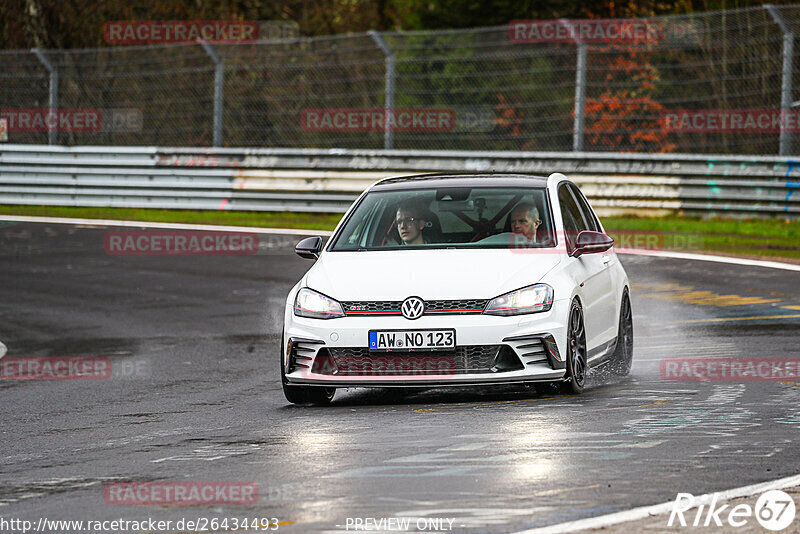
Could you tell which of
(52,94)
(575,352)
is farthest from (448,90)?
(575,352)

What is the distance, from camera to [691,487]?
6.20m

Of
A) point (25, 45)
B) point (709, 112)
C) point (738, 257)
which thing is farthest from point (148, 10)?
point (738, 257)

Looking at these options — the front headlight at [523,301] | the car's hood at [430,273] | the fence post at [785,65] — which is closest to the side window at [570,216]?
the car's hood at [430,273]

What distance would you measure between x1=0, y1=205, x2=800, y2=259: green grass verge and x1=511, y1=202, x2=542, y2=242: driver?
379 inches

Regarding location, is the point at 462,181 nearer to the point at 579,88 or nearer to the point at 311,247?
the point at 311,247

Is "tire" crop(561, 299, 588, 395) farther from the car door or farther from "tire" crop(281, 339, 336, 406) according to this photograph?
"tire" crop(281, 339, 336, 406)

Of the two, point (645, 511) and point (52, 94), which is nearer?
point (645, 511)

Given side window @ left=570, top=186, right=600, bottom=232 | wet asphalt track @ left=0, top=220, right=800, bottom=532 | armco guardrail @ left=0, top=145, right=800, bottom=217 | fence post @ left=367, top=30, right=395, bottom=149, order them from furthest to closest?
1. fence post @ left=367, top=30, right=395, bottom=149
2. armco guardrail @ left=0, top=145, right=800, bottom=217
3. side window @ left=570, top=186, right=600, bottom=232
4. wet asphalt track @ left=0, top=220, right=800, bottom=532

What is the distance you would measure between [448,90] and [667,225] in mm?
4613

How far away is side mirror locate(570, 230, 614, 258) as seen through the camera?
9.55 m

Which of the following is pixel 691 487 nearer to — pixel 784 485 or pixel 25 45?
pixel 784 485

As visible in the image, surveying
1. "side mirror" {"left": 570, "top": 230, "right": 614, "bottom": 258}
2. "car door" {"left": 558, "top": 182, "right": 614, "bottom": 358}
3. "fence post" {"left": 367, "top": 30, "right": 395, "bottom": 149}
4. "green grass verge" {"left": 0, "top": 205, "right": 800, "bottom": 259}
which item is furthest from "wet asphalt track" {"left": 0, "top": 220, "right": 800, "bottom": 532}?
"fence post" {"left": 367, "top": 30, "right": 395, "bottom": 149}

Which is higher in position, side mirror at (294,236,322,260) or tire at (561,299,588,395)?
side mirror at (294,236,322,260)

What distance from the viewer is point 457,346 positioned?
866 centimetres
